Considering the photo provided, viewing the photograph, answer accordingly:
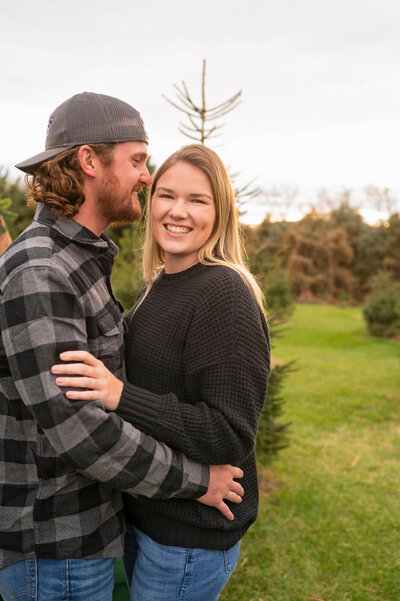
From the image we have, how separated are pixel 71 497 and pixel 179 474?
37cm

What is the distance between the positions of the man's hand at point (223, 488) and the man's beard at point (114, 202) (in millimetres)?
965

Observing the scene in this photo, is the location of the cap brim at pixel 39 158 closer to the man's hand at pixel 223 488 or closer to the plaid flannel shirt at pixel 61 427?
the plaid flannel shirt at pixel 61 427

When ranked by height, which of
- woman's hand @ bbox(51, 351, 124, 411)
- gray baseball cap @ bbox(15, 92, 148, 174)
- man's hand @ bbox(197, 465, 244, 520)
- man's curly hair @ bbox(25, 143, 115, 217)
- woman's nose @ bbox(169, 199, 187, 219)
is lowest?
man's hand @ bbox(197, 465, 244, 520)

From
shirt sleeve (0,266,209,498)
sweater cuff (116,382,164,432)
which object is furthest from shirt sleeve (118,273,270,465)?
shirt sleeve (0,266,209,498)

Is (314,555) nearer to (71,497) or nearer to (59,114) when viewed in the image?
(71,497)

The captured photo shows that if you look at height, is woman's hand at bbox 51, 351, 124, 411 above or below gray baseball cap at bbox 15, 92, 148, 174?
below

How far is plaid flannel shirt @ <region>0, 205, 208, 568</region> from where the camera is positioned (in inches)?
57.6

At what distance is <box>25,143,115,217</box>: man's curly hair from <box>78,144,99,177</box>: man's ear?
0.02m

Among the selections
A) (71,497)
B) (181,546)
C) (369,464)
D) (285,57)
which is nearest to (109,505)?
(71,497)

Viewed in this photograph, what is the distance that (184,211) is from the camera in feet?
6.29

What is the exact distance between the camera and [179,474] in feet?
5.32

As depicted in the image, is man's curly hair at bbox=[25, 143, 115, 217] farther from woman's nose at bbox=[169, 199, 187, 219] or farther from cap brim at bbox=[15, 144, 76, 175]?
woman's nose at bbox=[169, 199, 187, 219]

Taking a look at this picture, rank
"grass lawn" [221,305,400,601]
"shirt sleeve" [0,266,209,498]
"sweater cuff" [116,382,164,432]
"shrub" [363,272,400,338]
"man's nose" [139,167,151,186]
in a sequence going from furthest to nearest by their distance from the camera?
1. "shrub" [363,272,400,338]
2. "grass lawn" [221,305,400,601]
3. "man's nose" [139,167,151,186]
4. "sweater cuff" [116,382,164,432]
5. "shirt sleeve" [0,266,209,498]

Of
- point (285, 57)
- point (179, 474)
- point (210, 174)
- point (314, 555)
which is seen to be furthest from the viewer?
point (285, 57)
